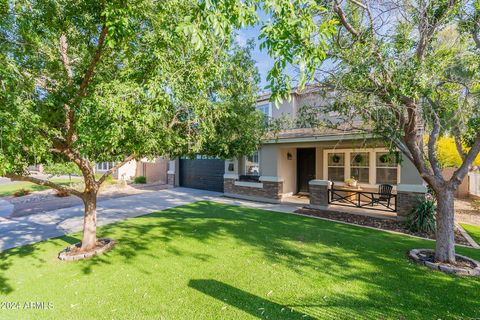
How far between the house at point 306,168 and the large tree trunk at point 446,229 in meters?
3.58

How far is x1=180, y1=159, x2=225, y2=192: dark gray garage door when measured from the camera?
54.0 ft

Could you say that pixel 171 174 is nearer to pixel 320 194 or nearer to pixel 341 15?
pixel 320 194

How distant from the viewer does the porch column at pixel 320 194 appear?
10.7m

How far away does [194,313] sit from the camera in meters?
3.73

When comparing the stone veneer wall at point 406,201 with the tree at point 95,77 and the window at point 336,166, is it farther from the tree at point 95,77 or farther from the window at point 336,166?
the tree at point 95,77

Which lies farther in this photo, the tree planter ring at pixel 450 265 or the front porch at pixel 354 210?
the front porch at pixel 354 210

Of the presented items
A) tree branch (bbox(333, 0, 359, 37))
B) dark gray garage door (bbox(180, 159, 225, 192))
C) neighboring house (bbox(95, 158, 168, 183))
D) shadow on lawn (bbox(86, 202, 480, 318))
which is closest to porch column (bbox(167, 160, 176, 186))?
dark gray garage door (bbox(180, 159, 225, 192))

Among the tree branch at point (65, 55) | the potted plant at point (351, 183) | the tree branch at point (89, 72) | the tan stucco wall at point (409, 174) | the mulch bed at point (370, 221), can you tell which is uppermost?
→ the tree branch at point (65, 55)

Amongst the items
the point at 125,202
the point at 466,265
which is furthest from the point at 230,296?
the point at 125,202

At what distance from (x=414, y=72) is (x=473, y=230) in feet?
23.9

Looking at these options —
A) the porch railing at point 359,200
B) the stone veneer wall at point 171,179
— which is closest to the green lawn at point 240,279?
the porch railing at point 359,200

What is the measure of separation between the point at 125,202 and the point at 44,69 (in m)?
8.65

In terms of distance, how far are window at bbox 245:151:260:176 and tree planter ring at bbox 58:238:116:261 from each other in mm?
8790

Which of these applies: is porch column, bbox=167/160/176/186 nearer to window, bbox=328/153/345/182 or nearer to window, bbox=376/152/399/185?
window, bbox=328/153/345/182
